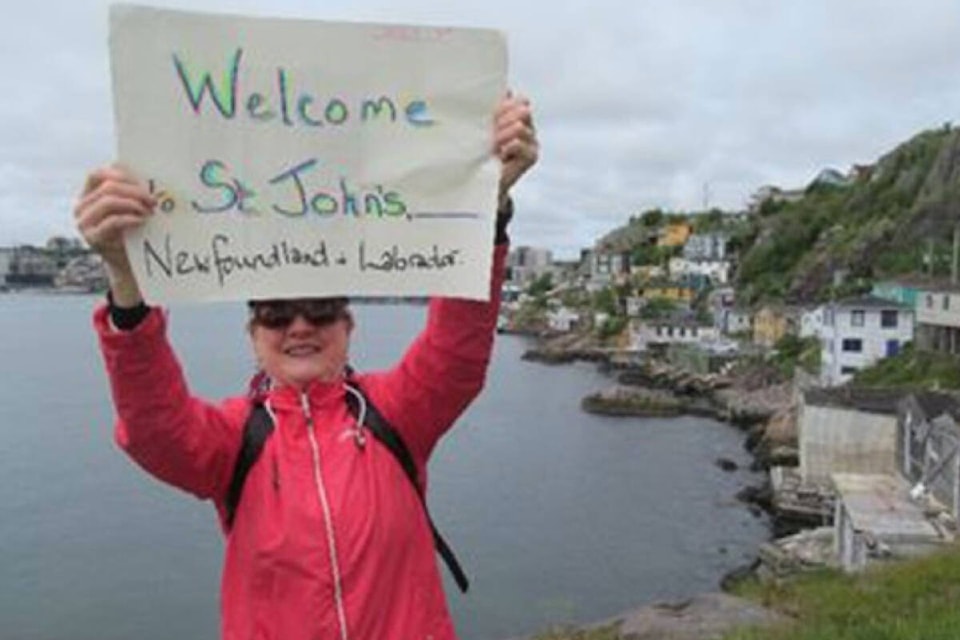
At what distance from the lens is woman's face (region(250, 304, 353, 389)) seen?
7.43 feet

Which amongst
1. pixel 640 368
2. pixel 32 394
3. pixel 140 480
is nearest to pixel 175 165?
pixel 140 480

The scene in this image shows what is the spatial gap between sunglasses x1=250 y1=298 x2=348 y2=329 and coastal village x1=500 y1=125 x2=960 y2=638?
52 centimetres

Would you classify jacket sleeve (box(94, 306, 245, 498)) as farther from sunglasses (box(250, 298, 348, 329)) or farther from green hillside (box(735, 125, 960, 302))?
green hillside (box(735, 125, 960, 302))

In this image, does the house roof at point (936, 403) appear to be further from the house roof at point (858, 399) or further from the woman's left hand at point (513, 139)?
the woman's left hand at point (513, 139)

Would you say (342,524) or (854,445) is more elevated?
(342,524)

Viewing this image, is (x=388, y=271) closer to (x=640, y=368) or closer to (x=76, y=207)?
(x=76, y=207)

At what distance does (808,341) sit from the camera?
59656 millimetres

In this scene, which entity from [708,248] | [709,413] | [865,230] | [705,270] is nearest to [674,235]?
[708,248]

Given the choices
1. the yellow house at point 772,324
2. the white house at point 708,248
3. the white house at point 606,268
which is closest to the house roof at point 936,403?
the yellow house at point 772,324

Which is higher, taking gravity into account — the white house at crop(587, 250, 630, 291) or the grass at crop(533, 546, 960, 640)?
the white house at crop(587, 250, 630, 291)

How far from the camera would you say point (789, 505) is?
3066 centimetres

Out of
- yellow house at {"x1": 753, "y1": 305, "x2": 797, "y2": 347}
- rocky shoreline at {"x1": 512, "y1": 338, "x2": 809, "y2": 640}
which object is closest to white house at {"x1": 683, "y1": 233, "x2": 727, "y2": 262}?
rocky shoreline at {"x1": 512, "y1": 338, "x2": 809, "y2": 640}

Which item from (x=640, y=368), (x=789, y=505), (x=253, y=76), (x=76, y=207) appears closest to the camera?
(x=76, y=207)

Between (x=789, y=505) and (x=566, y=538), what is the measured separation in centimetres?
705
